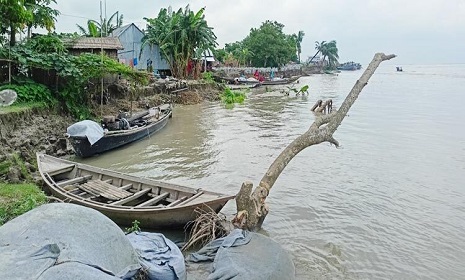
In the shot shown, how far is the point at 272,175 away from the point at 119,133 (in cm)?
781

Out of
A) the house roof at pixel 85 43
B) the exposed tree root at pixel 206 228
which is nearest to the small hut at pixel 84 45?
the house roof at pixel 85 43

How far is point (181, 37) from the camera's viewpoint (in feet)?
104

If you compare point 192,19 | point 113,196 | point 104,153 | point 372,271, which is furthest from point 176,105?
point 372,271

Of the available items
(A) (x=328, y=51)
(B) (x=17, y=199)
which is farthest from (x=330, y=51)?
(B) (x=17, y=199)

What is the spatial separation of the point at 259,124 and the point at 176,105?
27.5 feet

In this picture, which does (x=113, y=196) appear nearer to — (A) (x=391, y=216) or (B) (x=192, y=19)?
(A) (x=391, y=216)

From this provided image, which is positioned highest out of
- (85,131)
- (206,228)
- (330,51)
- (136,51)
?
(330,51)

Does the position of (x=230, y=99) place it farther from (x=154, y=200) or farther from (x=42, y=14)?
(x=154, y=200)

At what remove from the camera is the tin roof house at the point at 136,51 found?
106ft

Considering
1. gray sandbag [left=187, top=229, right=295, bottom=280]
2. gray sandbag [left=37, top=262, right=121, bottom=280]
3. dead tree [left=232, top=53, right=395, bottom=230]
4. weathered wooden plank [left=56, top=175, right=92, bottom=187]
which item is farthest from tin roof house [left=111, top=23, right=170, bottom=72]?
gray sandbag [left=37, top=262, right=121, bottom=280]

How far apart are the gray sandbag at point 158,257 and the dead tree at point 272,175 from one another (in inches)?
63.8

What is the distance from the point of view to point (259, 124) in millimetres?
21156

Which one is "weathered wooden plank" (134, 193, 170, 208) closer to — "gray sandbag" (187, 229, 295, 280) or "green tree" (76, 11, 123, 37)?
"gray sandbag" (187, 229, 295, 280)

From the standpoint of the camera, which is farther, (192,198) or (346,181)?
(346,181)
